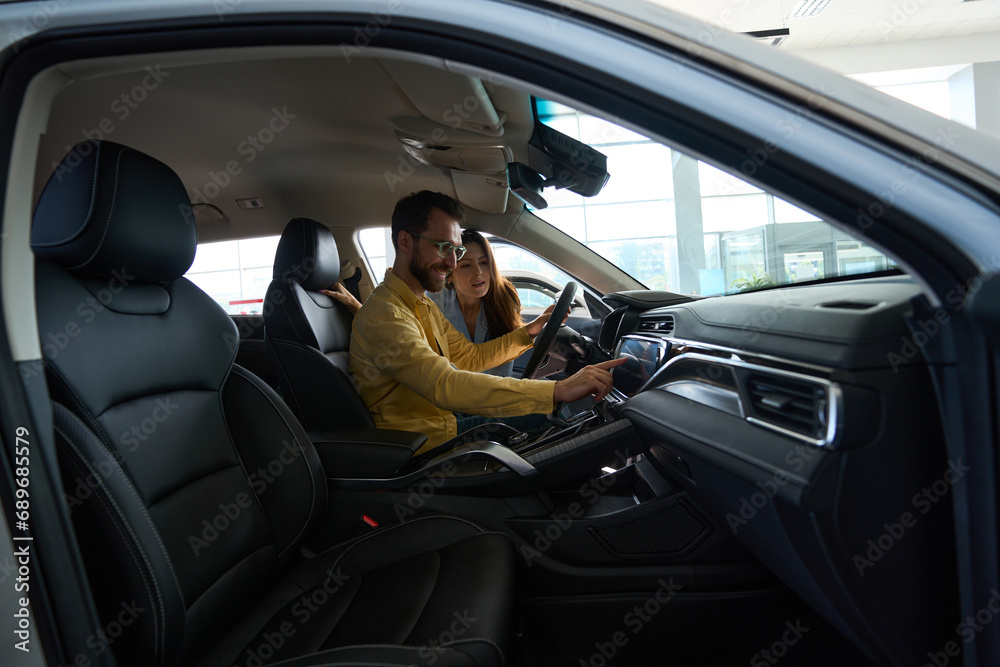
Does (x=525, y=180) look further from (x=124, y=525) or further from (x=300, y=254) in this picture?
(x=124, y=525)

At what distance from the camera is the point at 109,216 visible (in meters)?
0.98

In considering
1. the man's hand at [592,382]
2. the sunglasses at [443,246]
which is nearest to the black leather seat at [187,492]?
the man's hand at [592,382]

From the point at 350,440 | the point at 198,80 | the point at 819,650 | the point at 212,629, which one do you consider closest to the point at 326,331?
the point at 350,440

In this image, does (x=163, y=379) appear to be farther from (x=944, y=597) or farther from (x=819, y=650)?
(x=819, y=650)

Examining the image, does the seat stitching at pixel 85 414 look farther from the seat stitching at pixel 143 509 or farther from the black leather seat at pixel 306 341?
the black leather seat at pixel 306 341

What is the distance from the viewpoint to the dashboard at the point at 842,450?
2.08 ft

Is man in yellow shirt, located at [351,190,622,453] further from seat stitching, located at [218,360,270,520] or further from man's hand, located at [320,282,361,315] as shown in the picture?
seat stitching, located at [218,360,270,520]

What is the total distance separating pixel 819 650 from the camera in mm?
1164

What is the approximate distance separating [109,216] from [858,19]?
7.71m

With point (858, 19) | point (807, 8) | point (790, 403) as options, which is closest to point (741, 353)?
point (790, 403)

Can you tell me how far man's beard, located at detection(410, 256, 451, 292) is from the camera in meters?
2.16

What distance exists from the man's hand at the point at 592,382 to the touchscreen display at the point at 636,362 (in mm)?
36

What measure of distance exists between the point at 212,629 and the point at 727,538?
1.02m

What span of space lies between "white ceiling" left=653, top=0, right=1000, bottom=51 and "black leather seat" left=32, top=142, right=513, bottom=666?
608 cm
